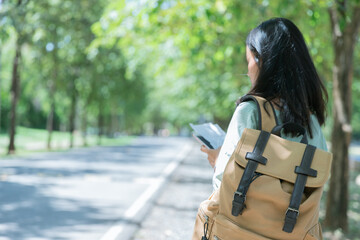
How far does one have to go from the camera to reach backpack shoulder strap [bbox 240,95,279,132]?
1.71 meters

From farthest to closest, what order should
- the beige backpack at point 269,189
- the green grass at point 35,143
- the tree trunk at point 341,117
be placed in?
the green grass at point 35,143, the tree trunk at point 341,117, the beige backpack at point 269,189

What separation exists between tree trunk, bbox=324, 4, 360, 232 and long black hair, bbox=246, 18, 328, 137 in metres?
4.84

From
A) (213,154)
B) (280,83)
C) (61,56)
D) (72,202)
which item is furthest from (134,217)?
(61,56)

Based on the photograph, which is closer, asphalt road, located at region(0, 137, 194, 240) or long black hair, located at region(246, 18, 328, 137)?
long black hair, located at region(246, 18, 328, 137)

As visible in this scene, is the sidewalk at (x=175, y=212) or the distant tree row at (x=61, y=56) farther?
the distant tree row at (x=61, y=56)

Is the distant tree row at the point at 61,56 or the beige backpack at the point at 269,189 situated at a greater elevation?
the distant tree row at the point at 61,56

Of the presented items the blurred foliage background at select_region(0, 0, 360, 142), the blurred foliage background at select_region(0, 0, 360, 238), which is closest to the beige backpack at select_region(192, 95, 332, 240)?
the blurred foliage background at select_region(0, 0, 360, 142)

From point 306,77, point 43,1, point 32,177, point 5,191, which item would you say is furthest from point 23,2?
point 306,77

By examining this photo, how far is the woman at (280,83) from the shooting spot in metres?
1.77

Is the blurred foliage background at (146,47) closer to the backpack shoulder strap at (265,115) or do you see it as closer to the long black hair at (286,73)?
the long black hair at (286,73)

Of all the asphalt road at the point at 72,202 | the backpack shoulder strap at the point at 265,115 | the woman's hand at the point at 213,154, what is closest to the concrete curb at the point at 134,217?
the asphalt road at the point at 72,202

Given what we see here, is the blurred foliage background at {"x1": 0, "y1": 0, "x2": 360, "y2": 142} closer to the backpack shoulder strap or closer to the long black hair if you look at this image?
the long black hair

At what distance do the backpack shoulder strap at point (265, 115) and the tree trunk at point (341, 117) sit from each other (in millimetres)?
5096

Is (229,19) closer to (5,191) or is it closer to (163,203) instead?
(163,203)
